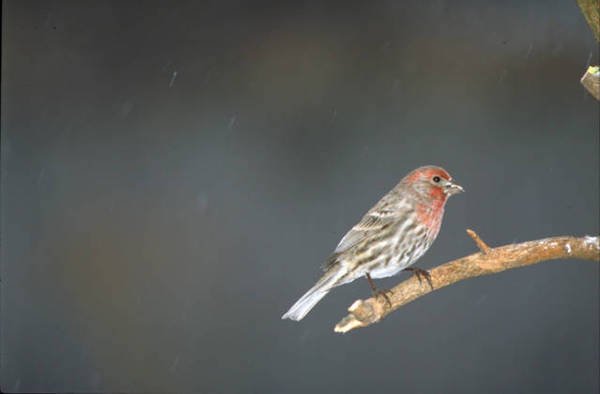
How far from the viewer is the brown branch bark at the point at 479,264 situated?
2.09m

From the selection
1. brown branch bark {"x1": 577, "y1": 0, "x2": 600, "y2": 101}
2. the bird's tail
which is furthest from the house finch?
brown branch bark {"x1": 577, "y1": 0, "x2": 600, "y2": 101}

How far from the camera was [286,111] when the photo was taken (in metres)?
3.19

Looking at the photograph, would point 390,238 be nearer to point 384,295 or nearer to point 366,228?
point 366,228

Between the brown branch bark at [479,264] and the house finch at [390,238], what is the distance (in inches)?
3.6

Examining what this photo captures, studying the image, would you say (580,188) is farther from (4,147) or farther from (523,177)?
(4,147)

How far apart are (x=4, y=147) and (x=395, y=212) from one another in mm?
1641

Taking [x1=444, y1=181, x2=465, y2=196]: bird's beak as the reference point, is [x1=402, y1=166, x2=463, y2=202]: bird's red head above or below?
above

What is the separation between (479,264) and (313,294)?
22.0 inches

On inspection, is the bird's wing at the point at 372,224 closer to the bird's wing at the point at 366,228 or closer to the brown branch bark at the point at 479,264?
the bird's wing at the point at 366,228

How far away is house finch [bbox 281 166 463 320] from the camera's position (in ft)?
7.97

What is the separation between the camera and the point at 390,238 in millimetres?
2516

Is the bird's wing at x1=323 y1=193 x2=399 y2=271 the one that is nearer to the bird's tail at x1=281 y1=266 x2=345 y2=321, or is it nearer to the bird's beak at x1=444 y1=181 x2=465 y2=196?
the bird's tail at x1=281 y1=266 x2=345 y2=321

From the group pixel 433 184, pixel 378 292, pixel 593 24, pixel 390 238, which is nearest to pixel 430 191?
pixel 433 184

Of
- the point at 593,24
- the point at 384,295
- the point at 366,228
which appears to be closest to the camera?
the point at 593,24
